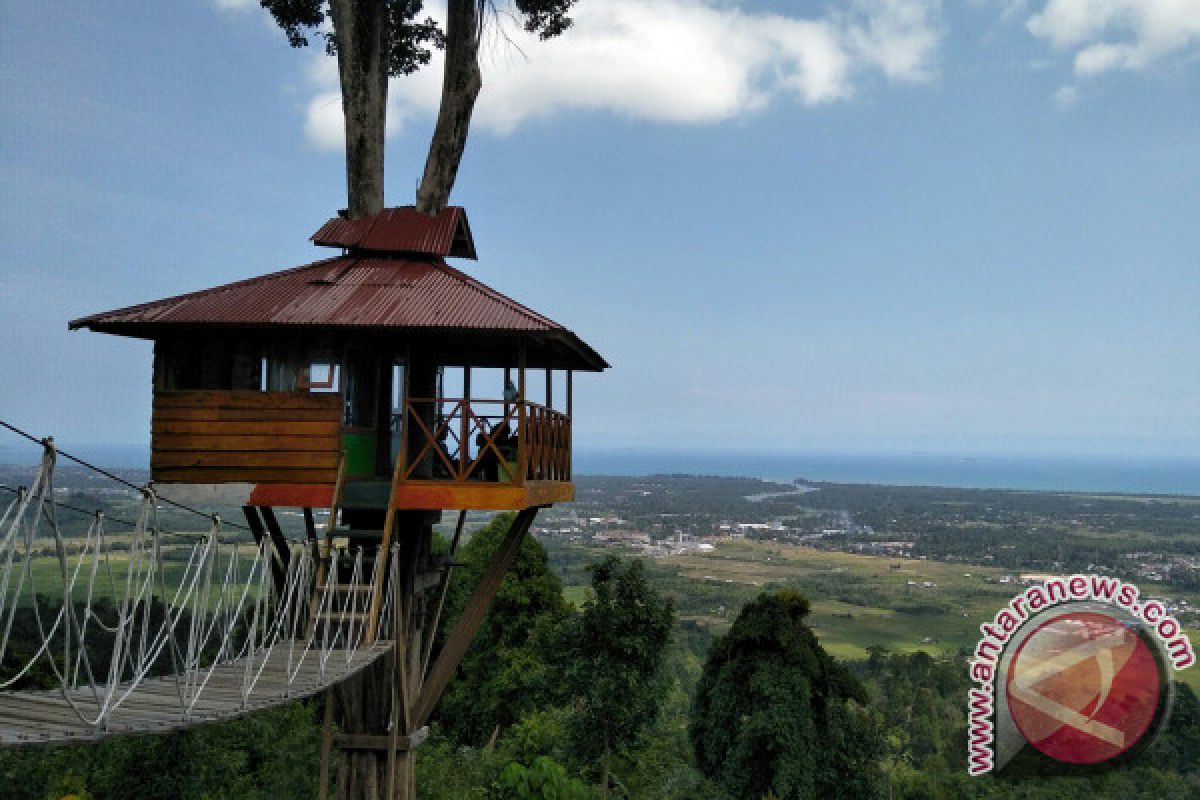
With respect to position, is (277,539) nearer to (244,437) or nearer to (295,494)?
(295,494)

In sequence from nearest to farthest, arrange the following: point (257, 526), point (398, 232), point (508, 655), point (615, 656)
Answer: point (257, 526), point (398, 232), point (615, 656), point (508, 655)

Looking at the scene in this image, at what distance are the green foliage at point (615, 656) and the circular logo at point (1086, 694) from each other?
13089 millimetres

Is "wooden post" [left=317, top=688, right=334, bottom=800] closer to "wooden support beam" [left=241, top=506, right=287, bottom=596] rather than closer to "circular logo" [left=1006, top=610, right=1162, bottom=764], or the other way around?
"wooden support beam" [left=241, top=506, right=287, bottom=596]

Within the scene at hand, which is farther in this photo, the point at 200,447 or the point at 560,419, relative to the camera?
the point at 560,419

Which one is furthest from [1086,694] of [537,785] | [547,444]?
[547,444]

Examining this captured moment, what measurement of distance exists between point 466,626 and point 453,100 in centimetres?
Answer: 737

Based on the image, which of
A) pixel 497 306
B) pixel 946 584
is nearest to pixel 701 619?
pixel 946 584

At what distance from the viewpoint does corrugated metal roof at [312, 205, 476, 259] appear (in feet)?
38.0

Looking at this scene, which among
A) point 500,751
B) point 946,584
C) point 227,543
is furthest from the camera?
point 946,584

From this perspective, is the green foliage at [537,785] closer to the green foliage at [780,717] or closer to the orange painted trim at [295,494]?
the green foliage at [780,717]

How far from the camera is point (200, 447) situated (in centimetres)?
949

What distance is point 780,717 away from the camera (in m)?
17.2

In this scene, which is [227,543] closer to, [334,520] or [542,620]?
[334,520]

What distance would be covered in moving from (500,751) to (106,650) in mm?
10213
